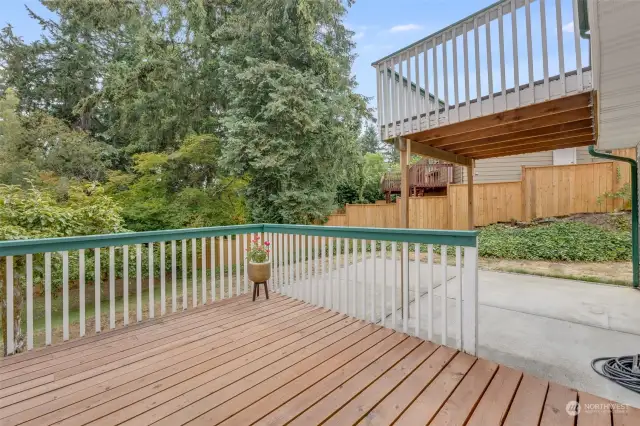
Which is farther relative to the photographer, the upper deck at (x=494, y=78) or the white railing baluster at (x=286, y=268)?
the white railing baluster at (x=286, y=268)

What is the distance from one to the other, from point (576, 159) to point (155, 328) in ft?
38.3

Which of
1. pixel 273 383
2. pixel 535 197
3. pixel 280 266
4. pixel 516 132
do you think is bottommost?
pixel 273 383

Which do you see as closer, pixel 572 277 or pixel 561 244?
pixel 572 277

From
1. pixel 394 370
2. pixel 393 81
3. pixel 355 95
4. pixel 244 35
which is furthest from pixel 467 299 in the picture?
pixel 244 35

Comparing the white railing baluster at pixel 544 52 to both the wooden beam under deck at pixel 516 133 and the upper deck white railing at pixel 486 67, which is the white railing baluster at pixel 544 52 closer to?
the upper deck white railing at pixel 486 67

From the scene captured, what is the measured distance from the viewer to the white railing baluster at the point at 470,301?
7.25 ft

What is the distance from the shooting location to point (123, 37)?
379 inches

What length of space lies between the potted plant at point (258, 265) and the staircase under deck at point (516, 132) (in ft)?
7.75

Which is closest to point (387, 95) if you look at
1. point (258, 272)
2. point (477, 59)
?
point (477, 59)

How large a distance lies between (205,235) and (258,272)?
2.52 ft

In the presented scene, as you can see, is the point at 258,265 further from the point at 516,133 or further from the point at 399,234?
the point at 516,133

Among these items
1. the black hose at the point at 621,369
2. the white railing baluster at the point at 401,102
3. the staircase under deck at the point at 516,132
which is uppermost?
the white railing baluster at the point at 401,102

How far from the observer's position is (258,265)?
144 inches

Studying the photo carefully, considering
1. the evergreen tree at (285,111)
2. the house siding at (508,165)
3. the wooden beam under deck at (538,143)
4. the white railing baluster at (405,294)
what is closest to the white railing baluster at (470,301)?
the white railing baluster at (405,294)
